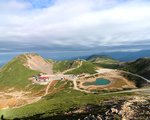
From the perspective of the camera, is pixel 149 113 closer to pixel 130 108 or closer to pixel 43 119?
pixel 130 108

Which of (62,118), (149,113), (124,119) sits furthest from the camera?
(62,118)

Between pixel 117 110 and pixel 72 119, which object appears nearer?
pixel 117 110

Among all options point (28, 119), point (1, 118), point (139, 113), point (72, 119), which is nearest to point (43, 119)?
point (28, 119)

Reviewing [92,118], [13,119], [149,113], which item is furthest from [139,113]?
[13,119]

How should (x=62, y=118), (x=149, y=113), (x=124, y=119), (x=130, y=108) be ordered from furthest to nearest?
(x=62, y=118) < (x=130, y=108) < (x=149, y=113) < (x=124, y=119)

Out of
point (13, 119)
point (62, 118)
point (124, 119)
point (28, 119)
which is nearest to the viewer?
point (124, 119)

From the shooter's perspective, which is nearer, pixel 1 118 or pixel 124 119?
pixel 124 119

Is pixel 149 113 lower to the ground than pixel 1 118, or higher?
higher

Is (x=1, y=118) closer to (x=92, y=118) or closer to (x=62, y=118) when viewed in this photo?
(x=62, y=118)

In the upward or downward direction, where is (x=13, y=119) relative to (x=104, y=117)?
downward
